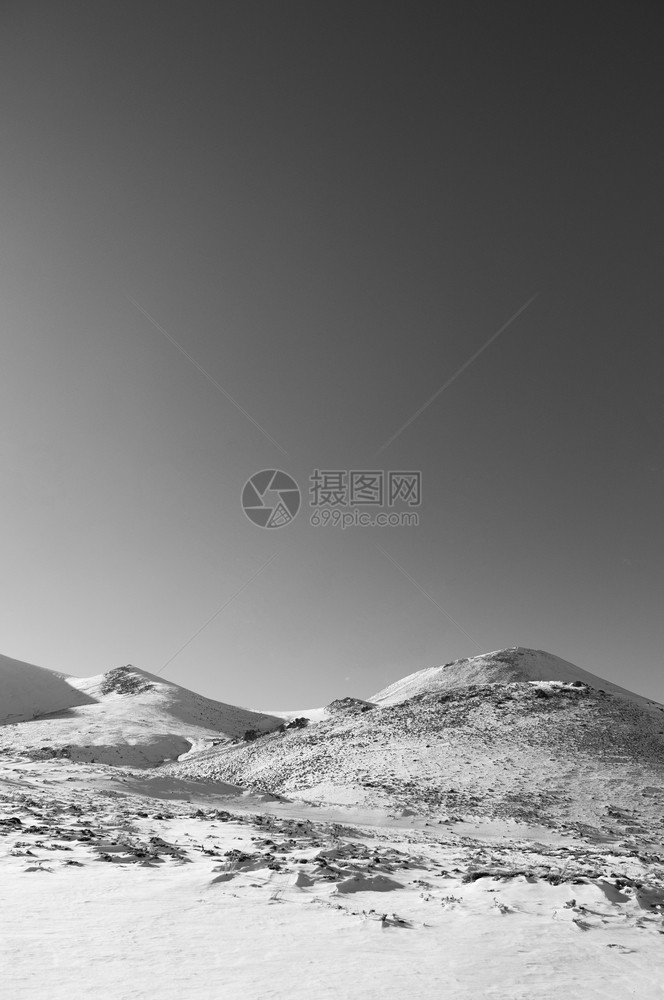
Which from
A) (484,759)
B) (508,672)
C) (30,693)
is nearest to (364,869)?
(484,759)

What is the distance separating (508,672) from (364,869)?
148 feet

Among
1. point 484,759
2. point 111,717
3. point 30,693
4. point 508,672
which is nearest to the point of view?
point 484,759

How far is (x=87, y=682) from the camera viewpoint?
84438 millimetres

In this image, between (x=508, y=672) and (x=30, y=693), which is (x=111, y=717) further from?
(x=508, y=672)

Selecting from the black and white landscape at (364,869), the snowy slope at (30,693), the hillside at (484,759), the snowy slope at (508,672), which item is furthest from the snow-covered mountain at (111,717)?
the snowy slope at (508,672)

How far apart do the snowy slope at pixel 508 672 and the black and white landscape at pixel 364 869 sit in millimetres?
14667

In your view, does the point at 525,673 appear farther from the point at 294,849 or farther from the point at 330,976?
the point at 330,976

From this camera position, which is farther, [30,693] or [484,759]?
[30,693]

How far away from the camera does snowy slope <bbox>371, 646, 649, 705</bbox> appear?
51.2 meters

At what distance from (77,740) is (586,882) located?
48.3 meters

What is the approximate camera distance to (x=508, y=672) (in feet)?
169

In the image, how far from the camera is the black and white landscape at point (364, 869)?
5.59 m

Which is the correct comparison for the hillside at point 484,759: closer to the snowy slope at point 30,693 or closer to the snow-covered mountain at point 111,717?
the snow-covered mountain at point 111,717

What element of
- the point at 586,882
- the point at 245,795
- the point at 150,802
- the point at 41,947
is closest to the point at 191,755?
the point at 245,795
